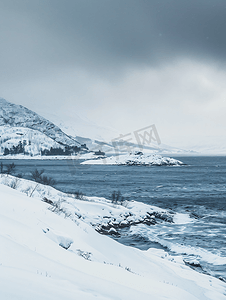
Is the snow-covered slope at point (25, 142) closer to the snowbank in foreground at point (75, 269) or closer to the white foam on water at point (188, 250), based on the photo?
the white foam on water at point (188, 250)

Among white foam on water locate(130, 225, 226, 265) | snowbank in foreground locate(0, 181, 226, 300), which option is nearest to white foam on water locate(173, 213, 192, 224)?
white foam on water locate(130, 225, 226, 265)

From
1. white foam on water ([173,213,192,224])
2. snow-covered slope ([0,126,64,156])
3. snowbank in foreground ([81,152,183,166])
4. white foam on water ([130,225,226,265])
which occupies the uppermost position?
snow-covered slope ([0,126,64,156])

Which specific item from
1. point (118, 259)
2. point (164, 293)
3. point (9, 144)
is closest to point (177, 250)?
point (118, 259)

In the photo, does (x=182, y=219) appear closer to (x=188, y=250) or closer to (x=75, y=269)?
(x=188, y=250)

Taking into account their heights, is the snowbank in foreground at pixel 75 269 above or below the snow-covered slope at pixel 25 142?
below

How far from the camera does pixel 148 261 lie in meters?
9.59

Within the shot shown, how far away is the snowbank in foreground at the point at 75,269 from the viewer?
3506 mm

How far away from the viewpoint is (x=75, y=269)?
520 cm

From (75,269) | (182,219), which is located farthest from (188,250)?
(75,269)


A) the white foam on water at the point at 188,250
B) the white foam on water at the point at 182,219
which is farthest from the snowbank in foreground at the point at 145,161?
the white foam on water at the point at 188,250

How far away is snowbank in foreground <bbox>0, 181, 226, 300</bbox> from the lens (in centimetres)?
351

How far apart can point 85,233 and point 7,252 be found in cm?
578

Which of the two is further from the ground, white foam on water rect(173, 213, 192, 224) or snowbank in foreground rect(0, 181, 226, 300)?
snowbank in foreground rect(0, 181, 226, 300)

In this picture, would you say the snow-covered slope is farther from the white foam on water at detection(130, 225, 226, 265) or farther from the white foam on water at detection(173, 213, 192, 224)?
the white foam on water at detection(130, 225, 226, 265)
